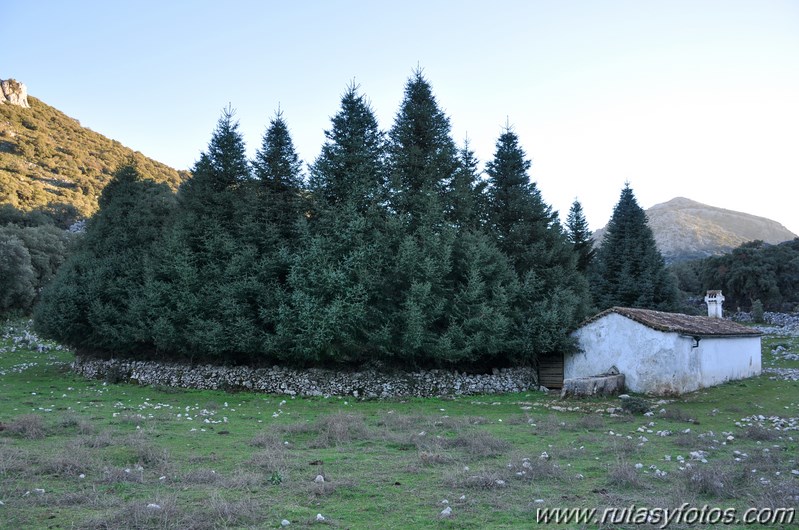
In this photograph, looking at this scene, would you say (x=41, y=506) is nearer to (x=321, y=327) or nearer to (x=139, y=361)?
(x=321, y=327)

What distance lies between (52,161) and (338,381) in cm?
10827

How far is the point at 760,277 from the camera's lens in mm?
74875

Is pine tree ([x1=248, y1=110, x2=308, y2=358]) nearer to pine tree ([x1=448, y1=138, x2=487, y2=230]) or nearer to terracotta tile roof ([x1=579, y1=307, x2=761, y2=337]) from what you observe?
pine tree ([x1=448, y1=138, x2=487, y2=230])

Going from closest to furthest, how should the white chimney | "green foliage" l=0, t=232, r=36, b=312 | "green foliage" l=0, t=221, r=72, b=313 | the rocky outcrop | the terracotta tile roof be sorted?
the terracotta tile roof
the white chimney
"green foliage" l=0, t=232, r=36, b=312
"green foliage" l=0, t=221, r=72, b=313
the rocky outcrop

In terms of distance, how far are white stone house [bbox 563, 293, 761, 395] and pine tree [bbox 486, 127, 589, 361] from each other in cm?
144

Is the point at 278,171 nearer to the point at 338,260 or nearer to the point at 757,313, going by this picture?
the point at 338,260

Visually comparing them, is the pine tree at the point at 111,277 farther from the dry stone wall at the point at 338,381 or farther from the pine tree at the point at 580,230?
the pine tree at the point at 580,230

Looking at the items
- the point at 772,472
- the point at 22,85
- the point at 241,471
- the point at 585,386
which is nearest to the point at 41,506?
the point at 241,471

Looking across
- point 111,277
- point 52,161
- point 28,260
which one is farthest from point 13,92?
point 111,277

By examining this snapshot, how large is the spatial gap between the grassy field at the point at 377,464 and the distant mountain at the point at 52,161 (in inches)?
3132

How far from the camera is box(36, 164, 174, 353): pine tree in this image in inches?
1152

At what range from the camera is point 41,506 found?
761 centimetres

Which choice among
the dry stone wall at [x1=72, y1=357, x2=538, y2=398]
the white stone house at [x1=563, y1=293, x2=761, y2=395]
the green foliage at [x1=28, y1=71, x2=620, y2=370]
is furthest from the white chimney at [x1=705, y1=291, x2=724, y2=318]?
the dry stone wall at [x1=72, y1=357, x2=538, y2=398]

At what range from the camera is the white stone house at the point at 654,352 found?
23.8 metres
